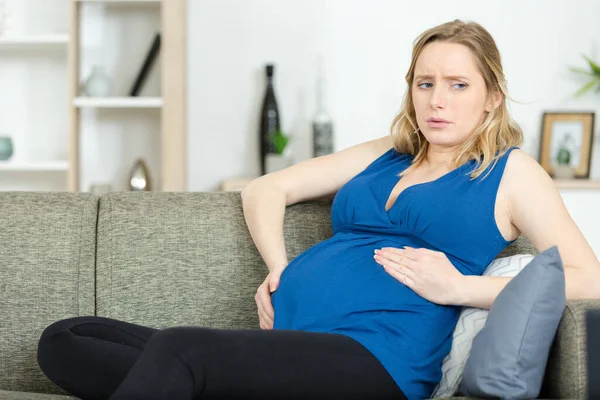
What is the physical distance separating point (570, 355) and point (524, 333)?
0.09 m

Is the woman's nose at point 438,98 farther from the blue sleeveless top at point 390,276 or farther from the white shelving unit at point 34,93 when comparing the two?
the white shelving unit at point 34,93

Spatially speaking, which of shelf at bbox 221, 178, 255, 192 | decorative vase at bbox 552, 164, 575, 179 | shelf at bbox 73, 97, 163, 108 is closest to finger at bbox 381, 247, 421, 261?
shelf at bbox 221, 178, 255, 192

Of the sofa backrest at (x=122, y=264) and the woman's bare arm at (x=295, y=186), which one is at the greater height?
the woman's bare arm at (x=295, y=186)

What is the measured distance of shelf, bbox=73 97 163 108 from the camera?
12.7ft

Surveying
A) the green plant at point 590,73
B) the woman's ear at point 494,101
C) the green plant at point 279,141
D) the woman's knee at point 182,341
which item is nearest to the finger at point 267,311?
the woman's knee at point 182,341

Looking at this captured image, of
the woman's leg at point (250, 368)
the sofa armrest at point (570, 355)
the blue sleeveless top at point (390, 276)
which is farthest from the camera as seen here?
the blue sleeveless top at point (390, 276)

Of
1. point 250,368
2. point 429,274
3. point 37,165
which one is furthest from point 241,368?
point 37,165

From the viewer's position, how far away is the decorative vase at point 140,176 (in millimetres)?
3961

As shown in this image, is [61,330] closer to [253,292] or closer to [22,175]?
[253,292]

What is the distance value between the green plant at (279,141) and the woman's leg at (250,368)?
8.20 feet

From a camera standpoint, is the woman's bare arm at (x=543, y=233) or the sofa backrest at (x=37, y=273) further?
the sofa backrest at (x=37, y=273)

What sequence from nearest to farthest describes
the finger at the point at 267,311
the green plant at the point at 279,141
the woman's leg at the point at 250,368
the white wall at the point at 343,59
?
the woman's leg at the point at 250,368
the finger at the point at 267,311
the green plant at the point at 279,141
the white wall at the point at 343,59

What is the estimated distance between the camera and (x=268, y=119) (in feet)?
13.2

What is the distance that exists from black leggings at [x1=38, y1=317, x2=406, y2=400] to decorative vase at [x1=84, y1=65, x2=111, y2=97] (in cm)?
243
